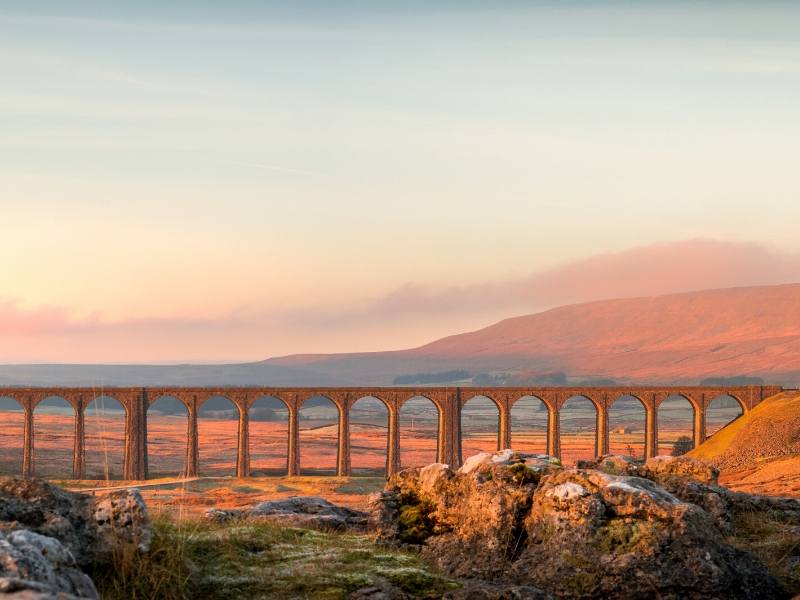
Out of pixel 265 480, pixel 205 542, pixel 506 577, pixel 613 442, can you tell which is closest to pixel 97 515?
pixel 205 542

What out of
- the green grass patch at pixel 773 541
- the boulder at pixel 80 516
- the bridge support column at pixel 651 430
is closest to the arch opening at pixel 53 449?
the bridge support column at pixel 651 430

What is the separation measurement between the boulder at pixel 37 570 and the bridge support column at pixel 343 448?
258 ft

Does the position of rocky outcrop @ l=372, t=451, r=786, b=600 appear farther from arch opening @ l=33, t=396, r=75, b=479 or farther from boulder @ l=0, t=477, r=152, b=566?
arch opening @ l=33, t=396, r=75, b=479

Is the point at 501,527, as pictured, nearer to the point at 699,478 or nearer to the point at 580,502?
the point at 580,502

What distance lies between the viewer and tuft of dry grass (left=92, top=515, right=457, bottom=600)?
8.82 meters

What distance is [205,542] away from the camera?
1055 centimetres

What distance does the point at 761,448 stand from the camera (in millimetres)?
61125

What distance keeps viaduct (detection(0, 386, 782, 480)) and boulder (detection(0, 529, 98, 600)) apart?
7657 centimetres

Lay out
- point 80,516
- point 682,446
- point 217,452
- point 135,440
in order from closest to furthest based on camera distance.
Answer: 1. point 80,516
2. point 135,440
3. point 682,446
4. point 217,452

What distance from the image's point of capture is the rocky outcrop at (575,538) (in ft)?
32.4

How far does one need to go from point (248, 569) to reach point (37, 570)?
339 cm

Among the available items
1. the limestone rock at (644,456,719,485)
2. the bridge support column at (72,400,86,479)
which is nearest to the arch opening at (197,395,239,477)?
the bridge support column at (72,400,86,479)

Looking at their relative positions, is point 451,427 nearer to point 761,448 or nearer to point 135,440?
point 135,440

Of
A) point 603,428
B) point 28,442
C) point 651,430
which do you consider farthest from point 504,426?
point 28,442
